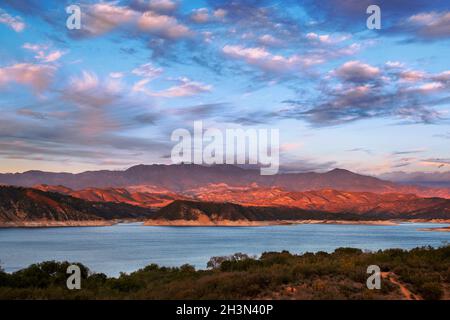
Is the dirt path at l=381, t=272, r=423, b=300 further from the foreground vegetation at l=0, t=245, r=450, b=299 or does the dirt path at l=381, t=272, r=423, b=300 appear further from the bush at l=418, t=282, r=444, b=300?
the bush at l=418, t=282, r=444, b=300

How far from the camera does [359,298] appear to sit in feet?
53.4

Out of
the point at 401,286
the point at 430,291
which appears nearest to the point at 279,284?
the point at 401,286

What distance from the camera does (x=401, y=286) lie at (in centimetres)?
1872

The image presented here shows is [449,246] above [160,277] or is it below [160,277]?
above

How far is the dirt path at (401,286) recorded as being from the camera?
57.7 feet

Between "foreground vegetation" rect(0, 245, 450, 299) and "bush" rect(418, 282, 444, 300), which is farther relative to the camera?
"bush" rect(418, 282, 444, 300)

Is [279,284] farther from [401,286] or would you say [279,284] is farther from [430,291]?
[430,291]

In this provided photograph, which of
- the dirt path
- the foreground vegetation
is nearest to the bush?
the foreground vegetation

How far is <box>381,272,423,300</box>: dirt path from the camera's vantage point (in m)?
17.6
